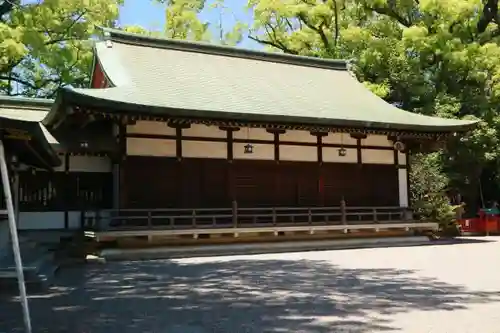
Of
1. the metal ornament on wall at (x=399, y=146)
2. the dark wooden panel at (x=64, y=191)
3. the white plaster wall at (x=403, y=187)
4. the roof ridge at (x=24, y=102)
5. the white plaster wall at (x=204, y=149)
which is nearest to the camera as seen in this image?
the dark wooden panel at (x=64, y=191)

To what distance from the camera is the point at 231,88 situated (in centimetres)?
1748

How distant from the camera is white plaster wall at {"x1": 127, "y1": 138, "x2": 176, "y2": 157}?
14.7 m

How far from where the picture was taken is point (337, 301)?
7246mm

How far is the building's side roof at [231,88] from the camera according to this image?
1430cm

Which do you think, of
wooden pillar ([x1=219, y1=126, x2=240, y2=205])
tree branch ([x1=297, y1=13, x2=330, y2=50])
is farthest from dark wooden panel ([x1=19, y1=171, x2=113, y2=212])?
tree branch ([x1=297, y1=13, x2=330, y2=50])

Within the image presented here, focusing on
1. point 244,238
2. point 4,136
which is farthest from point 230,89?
point 4,136

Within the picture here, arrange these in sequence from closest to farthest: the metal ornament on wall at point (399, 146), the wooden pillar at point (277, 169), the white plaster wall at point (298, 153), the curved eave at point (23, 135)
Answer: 1. the curved eave at point (23, 135)
2. the wooden pillar at point (277, 169)
3. the white plaster wall at point (298, 153)
4. the metal ornament on wall at point (399, 146)

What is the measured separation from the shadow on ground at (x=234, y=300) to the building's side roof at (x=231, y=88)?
5072mm

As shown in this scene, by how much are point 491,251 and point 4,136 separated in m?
12.5

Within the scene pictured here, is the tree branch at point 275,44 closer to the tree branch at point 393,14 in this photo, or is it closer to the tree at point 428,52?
the tree at point 428,52

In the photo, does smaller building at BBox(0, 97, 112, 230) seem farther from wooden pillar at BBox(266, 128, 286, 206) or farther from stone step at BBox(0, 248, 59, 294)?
wooden pillar at BBox(266, 128, 286, 206)

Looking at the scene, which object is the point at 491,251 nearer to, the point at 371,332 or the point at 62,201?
the point at 371,332

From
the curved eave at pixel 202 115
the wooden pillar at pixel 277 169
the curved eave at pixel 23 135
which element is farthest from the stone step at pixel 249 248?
the curved eave at pixel 23 135

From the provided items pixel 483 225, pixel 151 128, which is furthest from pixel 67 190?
pixel 483 225
